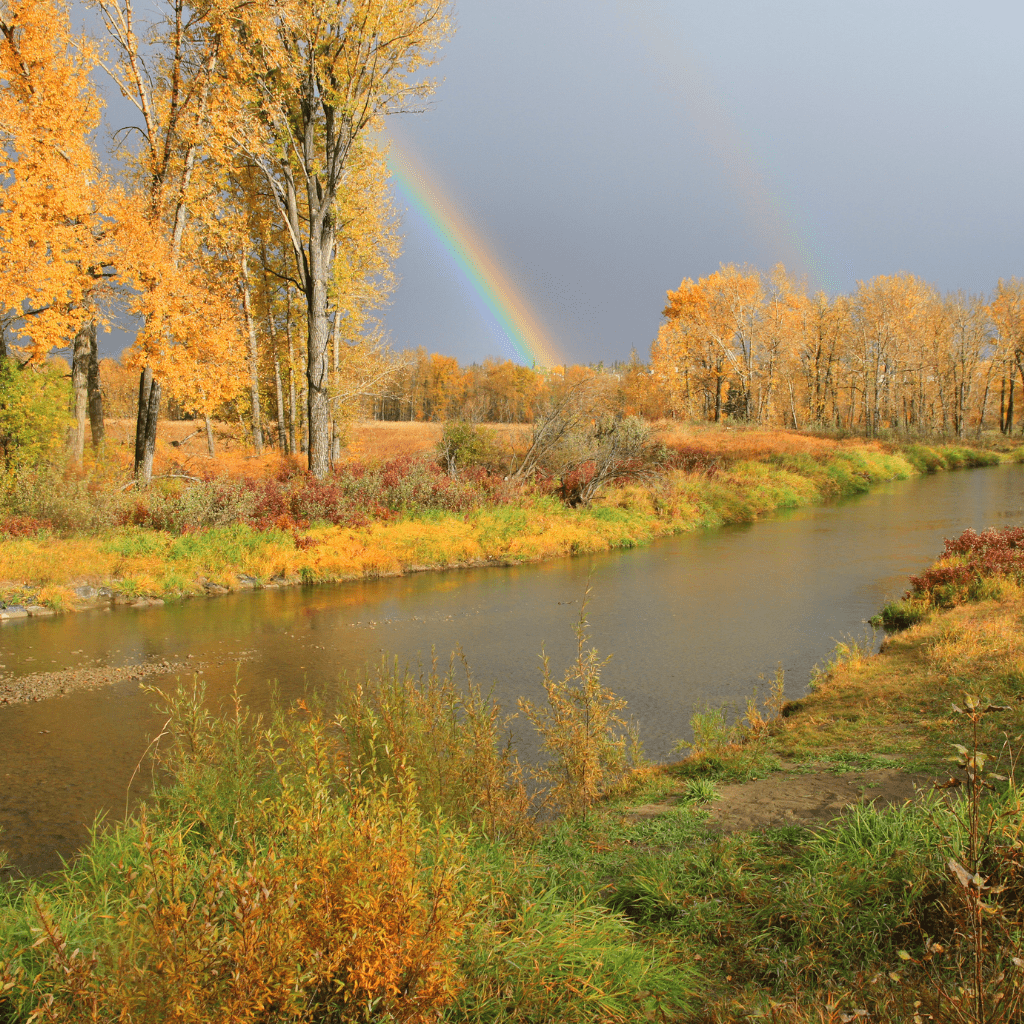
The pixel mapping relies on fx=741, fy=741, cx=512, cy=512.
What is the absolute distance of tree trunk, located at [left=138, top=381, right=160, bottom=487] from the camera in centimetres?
1698

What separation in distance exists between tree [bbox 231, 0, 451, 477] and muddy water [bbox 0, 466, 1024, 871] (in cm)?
715

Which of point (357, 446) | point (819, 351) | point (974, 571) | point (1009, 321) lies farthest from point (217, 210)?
point (1009, 321)

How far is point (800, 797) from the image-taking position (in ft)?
14.9

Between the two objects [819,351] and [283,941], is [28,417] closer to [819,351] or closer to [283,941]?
[283,941]

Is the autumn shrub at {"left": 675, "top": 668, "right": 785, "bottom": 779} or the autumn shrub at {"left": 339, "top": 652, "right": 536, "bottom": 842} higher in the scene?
the autumn shrub at {"left": 339, "top": 652, "right": 536, "bottom": 842}

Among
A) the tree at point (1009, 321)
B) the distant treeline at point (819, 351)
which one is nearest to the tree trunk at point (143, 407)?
the distant treeline at point (819, 351)

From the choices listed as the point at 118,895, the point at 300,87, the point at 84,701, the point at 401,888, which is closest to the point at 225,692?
the point at 84,701

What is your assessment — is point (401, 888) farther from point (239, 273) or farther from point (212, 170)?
point (239, 273)

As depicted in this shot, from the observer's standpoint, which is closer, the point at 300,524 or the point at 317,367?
the point at 300,524

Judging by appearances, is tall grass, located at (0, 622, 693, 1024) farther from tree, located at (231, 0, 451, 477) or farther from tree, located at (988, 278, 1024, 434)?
tree, located at (988, 278, 1024, 434)

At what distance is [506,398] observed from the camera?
103 m

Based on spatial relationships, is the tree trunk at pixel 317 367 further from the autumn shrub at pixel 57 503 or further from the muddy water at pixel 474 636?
the muddy water at pixel 474 636

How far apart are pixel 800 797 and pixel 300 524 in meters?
13.7

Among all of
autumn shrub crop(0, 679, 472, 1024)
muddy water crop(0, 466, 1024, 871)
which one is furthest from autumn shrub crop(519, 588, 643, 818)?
autumn shrub crop(0, 679, 472, 1024)
